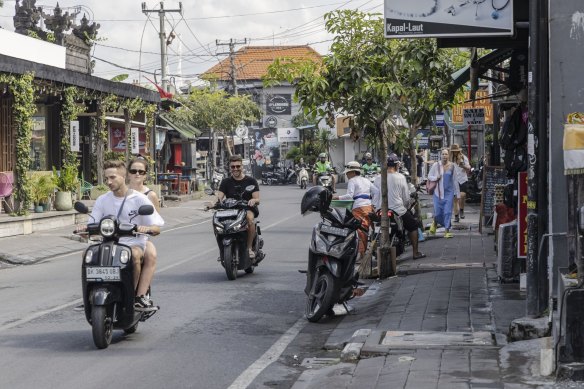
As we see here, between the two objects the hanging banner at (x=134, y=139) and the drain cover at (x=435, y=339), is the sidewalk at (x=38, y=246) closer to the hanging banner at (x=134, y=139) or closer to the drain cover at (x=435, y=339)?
the hanging banner at (x=134, y=139)

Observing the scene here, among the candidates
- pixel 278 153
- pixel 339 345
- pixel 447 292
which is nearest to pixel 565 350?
pixel 339 345

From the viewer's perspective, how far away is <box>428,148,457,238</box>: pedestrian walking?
2180 centimetres

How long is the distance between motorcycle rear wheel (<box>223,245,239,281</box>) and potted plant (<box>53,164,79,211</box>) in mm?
14342

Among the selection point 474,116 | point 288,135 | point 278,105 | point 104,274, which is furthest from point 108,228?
point 278,105

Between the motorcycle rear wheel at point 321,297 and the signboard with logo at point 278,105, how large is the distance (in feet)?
274

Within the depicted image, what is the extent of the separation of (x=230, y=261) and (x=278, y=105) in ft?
263

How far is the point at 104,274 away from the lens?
31.3ft

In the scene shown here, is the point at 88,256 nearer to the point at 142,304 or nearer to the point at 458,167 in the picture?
the point at 142,304

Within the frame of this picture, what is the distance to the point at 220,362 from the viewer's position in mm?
9023

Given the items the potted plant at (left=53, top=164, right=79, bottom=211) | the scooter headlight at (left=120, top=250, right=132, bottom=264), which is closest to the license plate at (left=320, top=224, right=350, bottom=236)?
the scooter headlight at (left=120, top=250, right=132, bottom=264)

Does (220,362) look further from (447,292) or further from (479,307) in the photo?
(447,292)

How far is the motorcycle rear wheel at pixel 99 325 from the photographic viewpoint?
9406 mm

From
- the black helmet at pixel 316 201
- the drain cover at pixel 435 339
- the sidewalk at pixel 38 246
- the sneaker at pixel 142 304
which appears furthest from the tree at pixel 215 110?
the drain cover at pixel 435 339

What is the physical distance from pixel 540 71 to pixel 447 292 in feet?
13.1
